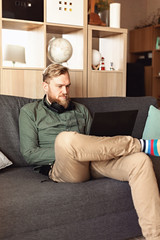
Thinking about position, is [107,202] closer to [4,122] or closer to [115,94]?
[4,122]

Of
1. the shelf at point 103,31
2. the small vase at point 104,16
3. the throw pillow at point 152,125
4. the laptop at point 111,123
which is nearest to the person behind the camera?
the laptop at point 111,123

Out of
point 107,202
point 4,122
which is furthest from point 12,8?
point 107,202

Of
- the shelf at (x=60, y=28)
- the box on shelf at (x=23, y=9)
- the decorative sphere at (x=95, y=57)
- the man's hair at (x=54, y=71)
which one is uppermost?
the box on shelf at (x=23, y=9)

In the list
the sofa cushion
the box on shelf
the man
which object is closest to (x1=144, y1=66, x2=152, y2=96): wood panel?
the box on shelf

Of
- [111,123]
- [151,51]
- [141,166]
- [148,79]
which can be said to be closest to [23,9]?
[111,123]

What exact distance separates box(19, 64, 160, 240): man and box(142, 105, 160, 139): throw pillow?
56 centimetres

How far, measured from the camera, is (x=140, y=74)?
218 inches

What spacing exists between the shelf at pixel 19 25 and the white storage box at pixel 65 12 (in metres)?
0.13

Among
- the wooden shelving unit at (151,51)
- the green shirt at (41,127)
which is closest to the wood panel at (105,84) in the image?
the green shirt at (41,127)

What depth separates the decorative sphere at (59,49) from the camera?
270 centimetres

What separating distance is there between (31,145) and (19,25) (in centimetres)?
123

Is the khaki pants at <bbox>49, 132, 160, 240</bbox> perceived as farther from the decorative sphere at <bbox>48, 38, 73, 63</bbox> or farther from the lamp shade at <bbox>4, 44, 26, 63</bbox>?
the lamp shade at <bbox>4, 44, 26, 63</bbox>

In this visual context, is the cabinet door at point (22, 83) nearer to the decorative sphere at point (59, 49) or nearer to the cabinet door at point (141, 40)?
the decorative sphere at point (59, 49)

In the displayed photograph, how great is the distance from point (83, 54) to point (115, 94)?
21.3 inches
